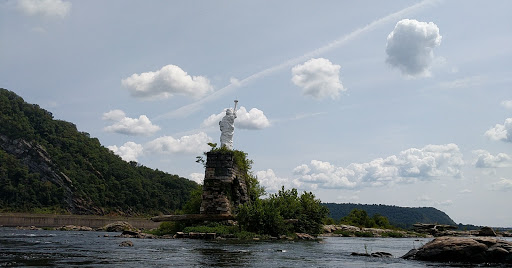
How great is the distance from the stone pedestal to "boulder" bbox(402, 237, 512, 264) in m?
22.0

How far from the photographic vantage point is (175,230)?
41969mm

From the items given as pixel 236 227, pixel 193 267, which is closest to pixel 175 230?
pixel 236 227

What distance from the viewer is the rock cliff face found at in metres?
110

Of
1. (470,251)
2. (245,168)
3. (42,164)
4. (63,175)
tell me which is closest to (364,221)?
(245,168)

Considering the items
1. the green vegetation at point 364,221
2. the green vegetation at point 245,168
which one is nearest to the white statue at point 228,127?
the green vegetation at point 245,168

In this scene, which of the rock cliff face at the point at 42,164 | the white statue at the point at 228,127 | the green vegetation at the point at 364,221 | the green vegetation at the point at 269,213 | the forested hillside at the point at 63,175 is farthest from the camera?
the rock cliff face at the point at 42,164

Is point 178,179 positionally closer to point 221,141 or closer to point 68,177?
point 68,177

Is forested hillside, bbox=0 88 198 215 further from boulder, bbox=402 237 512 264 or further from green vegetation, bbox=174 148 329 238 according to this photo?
boulder, bbox=402 237 512 264

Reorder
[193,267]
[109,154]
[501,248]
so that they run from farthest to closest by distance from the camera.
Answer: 1. [109,154]
2. [501,248]
3. [193,267]

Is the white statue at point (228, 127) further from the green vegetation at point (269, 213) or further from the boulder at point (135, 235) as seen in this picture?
the boulder at point (135, 235)

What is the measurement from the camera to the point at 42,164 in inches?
4483

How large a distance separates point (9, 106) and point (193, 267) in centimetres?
12602

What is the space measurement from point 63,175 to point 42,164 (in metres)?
6.22

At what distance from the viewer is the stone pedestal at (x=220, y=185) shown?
133 ft
